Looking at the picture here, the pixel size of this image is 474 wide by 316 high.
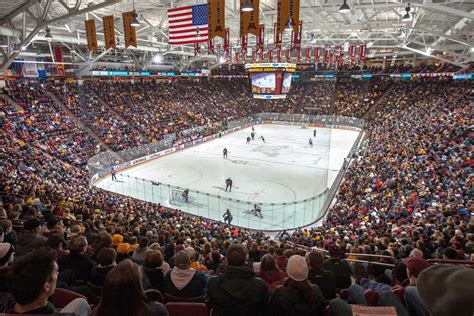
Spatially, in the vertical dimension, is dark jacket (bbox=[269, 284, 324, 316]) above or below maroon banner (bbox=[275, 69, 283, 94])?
below

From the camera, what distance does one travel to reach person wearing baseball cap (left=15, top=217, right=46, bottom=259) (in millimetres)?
4452

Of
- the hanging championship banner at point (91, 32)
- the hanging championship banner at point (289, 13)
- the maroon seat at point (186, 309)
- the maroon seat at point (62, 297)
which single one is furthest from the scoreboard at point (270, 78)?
the maroon seat at point (62, 297)

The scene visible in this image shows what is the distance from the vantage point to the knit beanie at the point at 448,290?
117 centimetres

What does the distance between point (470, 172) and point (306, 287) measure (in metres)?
14.6

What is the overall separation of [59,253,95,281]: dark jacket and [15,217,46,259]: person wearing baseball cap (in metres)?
0.56

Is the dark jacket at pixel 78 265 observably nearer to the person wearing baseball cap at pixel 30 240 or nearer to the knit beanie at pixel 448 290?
the person wearing baseball cap at pixel 30 240

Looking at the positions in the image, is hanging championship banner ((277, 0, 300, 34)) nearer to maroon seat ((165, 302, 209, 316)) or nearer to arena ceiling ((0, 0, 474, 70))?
arena ceiling ((0, 0, 474, 70))

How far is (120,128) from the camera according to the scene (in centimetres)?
3262

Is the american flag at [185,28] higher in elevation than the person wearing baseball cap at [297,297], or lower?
higher

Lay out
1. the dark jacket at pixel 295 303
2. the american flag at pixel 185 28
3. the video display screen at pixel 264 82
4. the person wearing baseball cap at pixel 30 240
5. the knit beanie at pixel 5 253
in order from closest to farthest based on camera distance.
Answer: the dark jacket at pixel 295 303 → the knit beanie at pixel 5 253 → the person wearing baseball cap at pixel 30 240 → the american flag at pixel 185 28 → the video display screen at pixel 264 82

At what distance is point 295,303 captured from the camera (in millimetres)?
2863

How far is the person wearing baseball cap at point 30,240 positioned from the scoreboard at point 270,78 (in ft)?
97.9

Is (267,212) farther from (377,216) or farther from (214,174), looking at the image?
(214,174)

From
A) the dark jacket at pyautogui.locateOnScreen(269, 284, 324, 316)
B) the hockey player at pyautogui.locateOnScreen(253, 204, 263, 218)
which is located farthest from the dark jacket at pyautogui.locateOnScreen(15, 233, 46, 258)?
the hockey player at pyautogui.locateOnScreen(253, 204, 263, 218)
